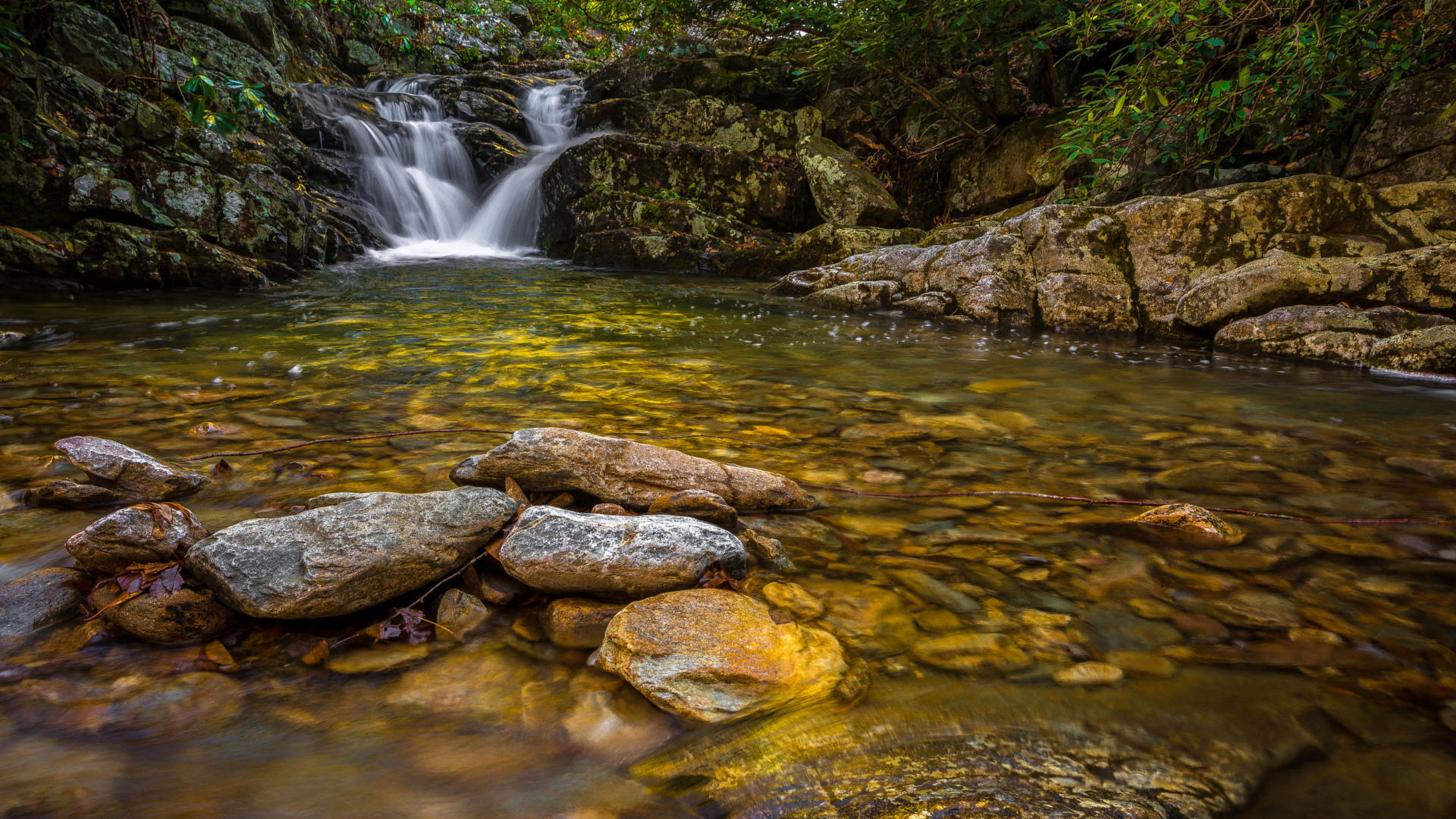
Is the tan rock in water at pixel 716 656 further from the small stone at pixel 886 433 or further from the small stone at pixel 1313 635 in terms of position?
the small stone at pixel 886 433

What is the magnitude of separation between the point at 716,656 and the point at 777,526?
2.87ft

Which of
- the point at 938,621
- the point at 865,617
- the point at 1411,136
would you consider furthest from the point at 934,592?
the point at 1411,136

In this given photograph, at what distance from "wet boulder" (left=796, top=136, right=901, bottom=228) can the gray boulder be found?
12.3m

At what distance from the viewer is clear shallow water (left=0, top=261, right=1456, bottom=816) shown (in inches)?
52.6

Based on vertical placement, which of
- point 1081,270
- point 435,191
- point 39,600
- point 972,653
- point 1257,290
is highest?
point 435,191

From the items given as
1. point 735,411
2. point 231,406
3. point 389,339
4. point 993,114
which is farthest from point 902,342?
point 993,114

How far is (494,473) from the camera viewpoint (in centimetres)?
245

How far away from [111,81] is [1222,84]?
47.9 feet

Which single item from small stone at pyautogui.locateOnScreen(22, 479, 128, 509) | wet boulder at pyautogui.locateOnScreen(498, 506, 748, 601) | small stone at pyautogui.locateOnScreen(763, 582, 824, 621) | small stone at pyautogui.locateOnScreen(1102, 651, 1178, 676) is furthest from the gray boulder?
small stone at pyautogui.locateOnScreen(22, 479, 128, 509)

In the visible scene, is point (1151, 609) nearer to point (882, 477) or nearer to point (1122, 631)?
point (1122, 631)

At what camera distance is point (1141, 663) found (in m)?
1.66

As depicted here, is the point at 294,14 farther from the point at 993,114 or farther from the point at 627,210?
the point at 993,114

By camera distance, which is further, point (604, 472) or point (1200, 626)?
point (604, 472)

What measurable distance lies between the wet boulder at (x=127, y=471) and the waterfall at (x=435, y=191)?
1306cm
